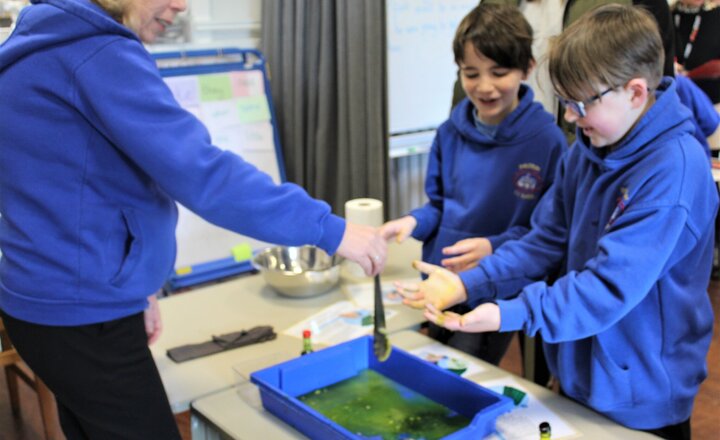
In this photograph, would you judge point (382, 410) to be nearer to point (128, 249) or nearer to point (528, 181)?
point (128, 249)

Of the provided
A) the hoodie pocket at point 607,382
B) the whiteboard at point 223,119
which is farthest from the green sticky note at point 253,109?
the hoodie pocket at point 607,382

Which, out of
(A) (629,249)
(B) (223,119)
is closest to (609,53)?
(A) (629,249)

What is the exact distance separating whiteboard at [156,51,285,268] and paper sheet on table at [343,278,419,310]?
4.06ft

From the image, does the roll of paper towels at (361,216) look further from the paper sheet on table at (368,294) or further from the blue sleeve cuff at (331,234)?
the blue sleeve cuff at (331,234)

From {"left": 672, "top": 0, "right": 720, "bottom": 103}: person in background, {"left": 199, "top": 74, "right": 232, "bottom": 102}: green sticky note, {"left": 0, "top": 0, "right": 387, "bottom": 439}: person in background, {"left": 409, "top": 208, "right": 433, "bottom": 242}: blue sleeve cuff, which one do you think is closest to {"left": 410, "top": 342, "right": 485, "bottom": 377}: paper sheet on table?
{"left": 409, "top": 208, "right": 433, "bottom": 242}: blue sleeve cuff

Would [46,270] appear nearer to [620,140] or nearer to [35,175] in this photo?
[35,175]

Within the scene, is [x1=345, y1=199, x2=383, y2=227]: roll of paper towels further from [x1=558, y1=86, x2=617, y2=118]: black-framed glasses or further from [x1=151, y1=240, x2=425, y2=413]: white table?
[x1=558, y1=86, x2=617, y2=118]: black-framed glasses

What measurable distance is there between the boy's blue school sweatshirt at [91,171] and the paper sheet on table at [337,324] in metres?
0.55

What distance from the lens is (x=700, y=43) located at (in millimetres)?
3920

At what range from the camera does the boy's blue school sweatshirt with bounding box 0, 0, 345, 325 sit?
1233 millimetres

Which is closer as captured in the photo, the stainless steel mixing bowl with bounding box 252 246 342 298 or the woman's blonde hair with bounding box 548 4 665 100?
the woman's blonde hair with bounding box 548 4 665 100

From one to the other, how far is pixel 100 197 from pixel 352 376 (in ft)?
2.15

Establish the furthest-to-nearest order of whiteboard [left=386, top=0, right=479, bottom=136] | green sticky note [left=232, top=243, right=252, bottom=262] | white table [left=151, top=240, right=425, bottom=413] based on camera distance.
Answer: whiteboard [left=386, top=0, right=479, bottom=136] < green sticky note [left=232, top=243, right=252, bottom=262] < white table [left=151, top=240, right=425, bottom=413]

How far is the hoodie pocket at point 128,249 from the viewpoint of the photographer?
1303 millimetres
